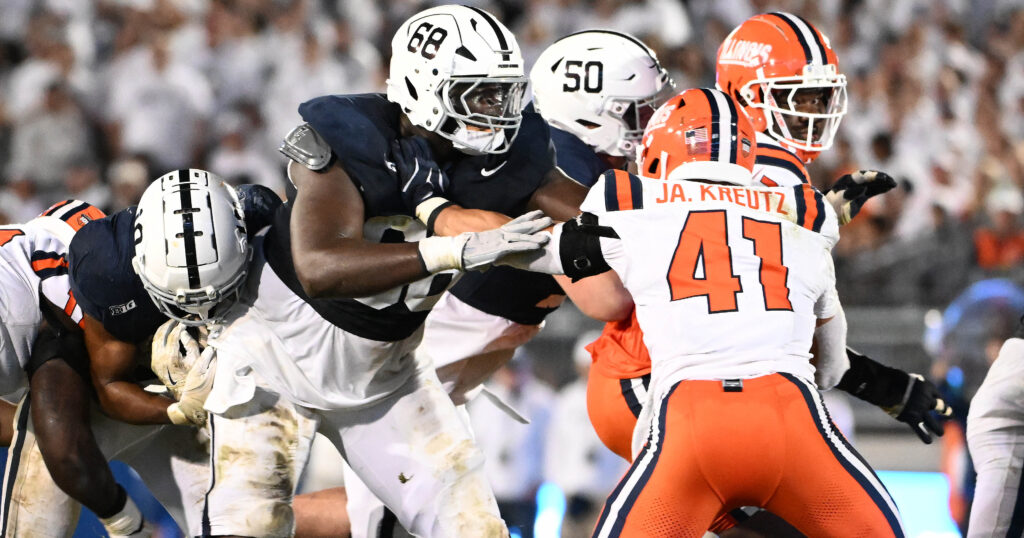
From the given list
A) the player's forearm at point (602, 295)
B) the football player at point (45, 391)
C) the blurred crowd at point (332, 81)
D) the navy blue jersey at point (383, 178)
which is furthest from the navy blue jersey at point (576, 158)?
the blurred crowd at point (332, 81)

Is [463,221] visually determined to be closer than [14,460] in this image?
Yes

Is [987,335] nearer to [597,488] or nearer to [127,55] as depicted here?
[597,488]

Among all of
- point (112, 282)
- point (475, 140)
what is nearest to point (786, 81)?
point (475, 140)

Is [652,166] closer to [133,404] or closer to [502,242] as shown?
[502,242]

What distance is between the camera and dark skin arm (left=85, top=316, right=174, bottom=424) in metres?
4.22

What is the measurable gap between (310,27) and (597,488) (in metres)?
4.67

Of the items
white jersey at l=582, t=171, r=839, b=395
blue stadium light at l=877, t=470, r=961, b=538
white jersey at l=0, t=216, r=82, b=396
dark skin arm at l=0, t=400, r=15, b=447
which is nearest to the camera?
white jersey at l=582, t=171, r=839, b=395

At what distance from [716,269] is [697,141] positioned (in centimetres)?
42

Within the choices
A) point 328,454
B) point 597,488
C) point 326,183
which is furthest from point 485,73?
point 597,488

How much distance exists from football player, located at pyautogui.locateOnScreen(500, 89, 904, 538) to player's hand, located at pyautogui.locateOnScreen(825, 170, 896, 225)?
495 millimetres

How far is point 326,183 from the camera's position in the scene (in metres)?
Answer: 3.60

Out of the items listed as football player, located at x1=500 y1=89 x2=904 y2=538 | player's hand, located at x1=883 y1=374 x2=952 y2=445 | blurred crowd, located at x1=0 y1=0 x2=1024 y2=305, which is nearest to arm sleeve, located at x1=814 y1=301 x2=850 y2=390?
player's hand, located at x1=883 y1=374 x2=952 y2=445

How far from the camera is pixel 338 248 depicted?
351 centimetres

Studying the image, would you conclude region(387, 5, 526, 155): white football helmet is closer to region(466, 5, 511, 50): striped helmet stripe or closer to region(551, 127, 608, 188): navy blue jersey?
region(466, 5, 511, 50): striped helmet stripe
